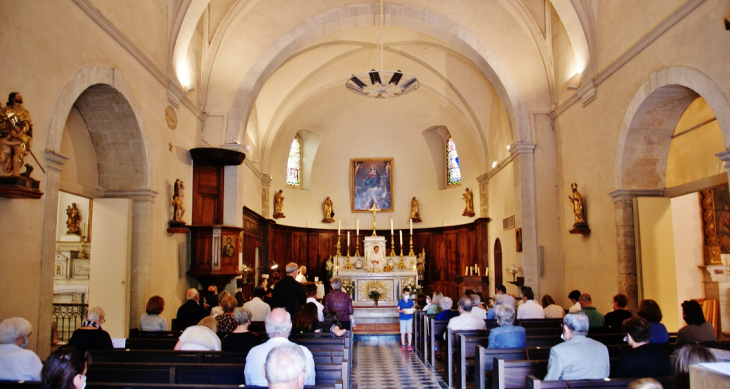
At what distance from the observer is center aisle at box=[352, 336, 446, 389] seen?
26.3 ft

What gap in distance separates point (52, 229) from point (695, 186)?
9600 mm

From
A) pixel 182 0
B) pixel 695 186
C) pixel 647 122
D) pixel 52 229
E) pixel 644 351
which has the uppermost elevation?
pixel 182 0

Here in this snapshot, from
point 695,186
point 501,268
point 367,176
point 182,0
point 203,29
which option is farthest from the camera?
point 367,176

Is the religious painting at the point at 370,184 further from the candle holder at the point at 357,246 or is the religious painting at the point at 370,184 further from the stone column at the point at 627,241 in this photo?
the stone column at the point at 627,241

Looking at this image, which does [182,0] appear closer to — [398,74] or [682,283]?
[398,74]

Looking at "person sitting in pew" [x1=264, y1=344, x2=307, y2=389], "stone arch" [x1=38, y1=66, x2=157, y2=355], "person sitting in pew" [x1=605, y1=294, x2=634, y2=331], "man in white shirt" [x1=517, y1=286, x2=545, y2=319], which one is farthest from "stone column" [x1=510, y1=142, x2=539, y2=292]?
"person sitting in pew" [x1=264, y1=344, x2=307, y2=389]

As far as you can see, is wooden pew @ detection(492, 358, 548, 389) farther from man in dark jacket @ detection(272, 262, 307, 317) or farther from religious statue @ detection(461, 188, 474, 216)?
religious statue @ detection(461, 188, 474, 216)

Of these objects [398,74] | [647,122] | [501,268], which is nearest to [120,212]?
[398,74]

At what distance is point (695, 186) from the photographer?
937cm

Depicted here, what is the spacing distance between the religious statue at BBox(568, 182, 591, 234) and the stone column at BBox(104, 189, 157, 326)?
8.03m

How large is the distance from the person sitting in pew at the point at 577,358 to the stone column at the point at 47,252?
544cm

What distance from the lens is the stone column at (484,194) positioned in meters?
18.0

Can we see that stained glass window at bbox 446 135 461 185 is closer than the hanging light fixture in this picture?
No

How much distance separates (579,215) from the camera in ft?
36.8
